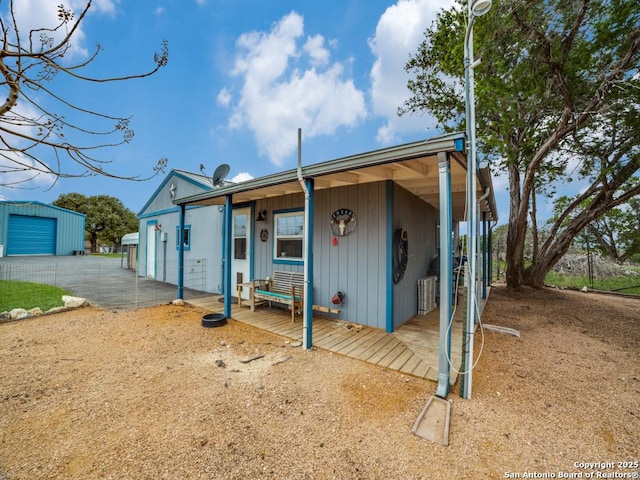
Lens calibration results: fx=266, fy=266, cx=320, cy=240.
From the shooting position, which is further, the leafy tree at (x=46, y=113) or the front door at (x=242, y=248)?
the front door at (x=242, y=248)

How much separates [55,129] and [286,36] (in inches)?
305

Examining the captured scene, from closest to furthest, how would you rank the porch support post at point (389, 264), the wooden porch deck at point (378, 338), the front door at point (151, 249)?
the wooden porch deck at point (378, 338)
the porch support post at point (389, 264)
the front door at point (151, 249)

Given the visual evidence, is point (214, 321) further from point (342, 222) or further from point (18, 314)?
point (18, 314)

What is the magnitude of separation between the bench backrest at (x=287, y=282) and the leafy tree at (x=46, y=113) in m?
4.02

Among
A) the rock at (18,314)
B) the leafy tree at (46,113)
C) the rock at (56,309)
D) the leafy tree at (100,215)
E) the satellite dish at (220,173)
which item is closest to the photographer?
the leafy tree at (46,113)

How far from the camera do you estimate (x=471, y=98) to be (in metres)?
2.60

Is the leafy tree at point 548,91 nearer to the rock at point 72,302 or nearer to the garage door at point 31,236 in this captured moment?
the rock at point 72,302

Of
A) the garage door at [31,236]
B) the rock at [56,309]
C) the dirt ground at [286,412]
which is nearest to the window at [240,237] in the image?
the dirt ground at [286,412]

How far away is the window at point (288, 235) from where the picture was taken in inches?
216

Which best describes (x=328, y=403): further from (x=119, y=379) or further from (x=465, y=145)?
(x=465, y=145)

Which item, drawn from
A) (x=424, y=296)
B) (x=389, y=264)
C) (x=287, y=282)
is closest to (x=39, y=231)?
(x=287, y=282)

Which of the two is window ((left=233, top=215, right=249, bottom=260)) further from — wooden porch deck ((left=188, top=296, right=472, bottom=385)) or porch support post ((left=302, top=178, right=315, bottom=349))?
porch support post ((left=302, top=178, right=315, bottom=349))

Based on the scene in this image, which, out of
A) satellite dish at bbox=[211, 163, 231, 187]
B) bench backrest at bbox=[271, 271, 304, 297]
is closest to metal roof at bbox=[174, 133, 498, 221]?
bench backrest at bbox=[271, 271, 304, 297]

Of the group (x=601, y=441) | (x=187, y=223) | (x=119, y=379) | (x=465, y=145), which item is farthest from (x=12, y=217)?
(x=601, y=441)
